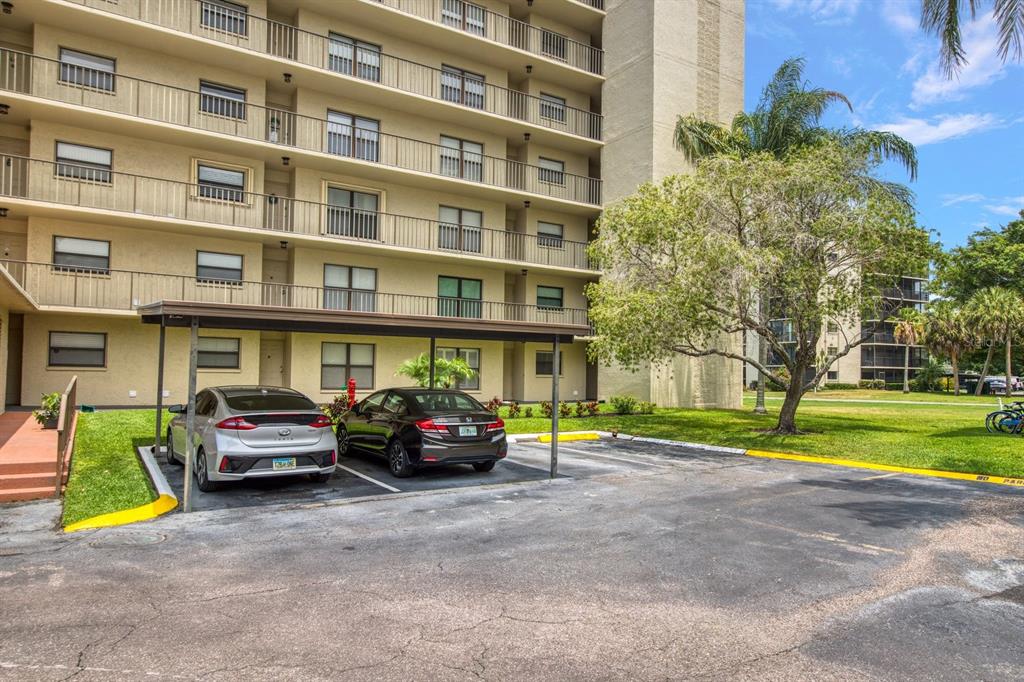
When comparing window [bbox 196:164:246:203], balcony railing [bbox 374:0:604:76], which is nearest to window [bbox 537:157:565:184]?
balcony railing [bbox 374:0:604:76]

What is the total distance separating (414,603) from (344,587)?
761 mm

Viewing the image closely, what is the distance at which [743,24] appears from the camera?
31438mm

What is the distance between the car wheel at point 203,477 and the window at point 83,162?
14.8 meters

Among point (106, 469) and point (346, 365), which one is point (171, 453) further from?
point (346, 365)

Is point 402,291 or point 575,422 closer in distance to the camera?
point 575,422

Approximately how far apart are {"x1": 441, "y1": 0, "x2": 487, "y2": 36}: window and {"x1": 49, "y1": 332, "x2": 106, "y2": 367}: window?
58.1 ft

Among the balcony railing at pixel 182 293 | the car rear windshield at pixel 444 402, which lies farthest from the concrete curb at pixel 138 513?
the balcony railing at pixel 182 293

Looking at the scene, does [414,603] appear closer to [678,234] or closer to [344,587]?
[344,587]

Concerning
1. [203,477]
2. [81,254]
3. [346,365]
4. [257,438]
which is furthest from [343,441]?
[81,254]

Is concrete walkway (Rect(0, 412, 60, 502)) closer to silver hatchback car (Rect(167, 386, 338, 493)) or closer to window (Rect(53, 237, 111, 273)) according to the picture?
silver hatchback car (Rect(167, 386, 338, 493))

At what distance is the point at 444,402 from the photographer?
11.3 m

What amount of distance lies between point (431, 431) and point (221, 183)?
16.3 m

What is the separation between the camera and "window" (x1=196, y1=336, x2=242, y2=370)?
22.2 m

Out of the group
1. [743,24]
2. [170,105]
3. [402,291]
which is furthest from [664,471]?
[743,24]
